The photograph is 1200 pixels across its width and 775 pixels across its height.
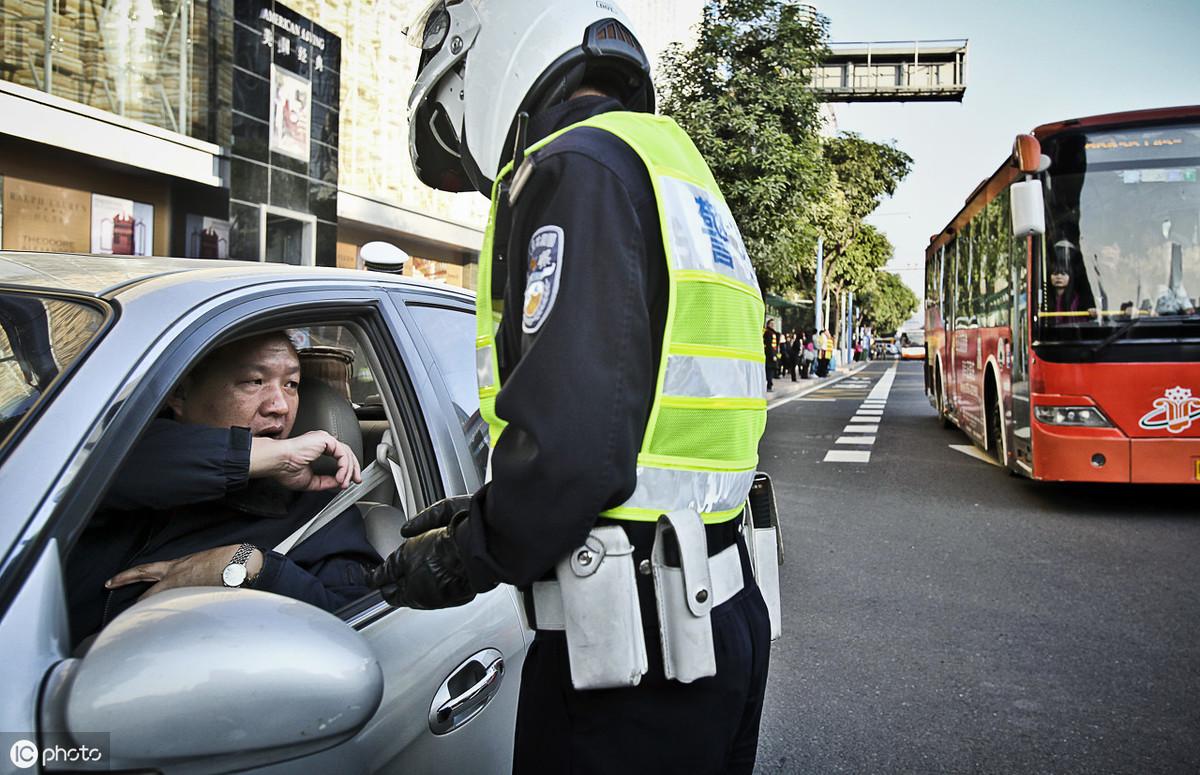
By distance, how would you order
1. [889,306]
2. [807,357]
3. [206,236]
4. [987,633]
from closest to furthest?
[987,633]
[206,236]
[807,357]
[889,306]

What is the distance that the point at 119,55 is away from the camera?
1136cm

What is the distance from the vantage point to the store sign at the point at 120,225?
11.5m

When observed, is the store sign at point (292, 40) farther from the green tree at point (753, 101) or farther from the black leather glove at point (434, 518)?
the black leather glove at point (434, 518)

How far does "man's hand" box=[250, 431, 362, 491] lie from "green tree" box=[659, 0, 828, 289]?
50.6 feet

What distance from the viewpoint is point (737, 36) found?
17.6 metres

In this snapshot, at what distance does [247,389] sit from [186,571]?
0.47m

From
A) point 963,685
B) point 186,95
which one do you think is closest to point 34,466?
point 963,685

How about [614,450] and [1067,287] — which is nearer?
[614,450]

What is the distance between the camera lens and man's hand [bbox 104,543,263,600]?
1.82m

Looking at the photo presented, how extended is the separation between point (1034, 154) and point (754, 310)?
6819mm

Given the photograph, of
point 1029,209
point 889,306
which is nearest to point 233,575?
point 1029,209

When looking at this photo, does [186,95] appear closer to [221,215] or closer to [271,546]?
[221,215]

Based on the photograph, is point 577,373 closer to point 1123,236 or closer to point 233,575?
point 233,575

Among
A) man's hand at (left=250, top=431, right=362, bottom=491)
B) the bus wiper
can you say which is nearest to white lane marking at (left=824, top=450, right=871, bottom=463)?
the bus wiper
